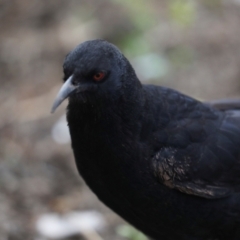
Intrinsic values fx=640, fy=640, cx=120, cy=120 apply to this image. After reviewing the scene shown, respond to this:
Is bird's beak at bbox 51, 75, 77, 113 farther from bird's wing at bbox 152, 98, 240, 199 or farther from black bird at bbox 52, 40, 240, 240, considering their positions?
bird's wing at bbox 152, 98, 240, 199

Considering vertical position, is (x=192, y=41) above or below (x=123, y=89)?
above

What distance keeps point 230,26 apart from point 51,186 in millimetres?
3965

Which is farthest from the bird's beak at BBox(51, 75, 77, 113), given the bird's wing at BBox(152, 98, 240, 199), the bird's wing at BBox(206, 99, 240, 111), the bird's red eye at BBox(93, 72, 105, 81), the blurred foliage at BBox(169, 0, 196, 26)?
the blurred foliage at BBox(169, 0, 196, 26)

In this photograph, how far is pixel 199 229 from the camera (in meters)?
4.99

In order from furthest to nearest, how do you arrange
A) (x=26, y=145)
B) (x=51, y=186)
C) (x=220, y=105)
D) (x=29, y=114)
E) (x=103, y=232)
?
(x=29, y=114)
(x=26, y=145)
(x=51, y=186)
(x=103, y=232)
(x=220, y=105)

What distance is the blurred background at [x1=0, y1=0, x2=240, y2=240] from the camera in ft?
21.3

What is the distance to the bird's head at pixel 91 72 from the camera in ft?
14.7

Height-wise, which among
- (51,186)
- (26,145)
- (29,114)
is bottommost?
(51,186)

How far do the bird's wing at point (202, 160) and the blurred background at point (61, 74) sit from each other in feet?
4.55

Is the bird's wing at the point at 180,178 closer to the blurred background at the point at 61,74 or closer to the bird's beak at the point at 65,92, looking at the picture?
the bird's beak at the point at 65,92

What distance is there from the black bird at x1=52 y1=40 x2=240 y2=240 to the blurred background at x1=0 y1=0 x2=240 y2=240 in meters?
1.30

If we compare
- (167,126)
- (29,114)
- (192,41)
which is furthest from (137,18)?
(167,126)

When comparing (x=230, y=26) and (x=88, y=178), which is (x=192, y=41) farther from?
(x=88, y=178)

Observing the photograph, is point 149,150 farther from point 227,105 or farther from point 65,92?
point 227,105
